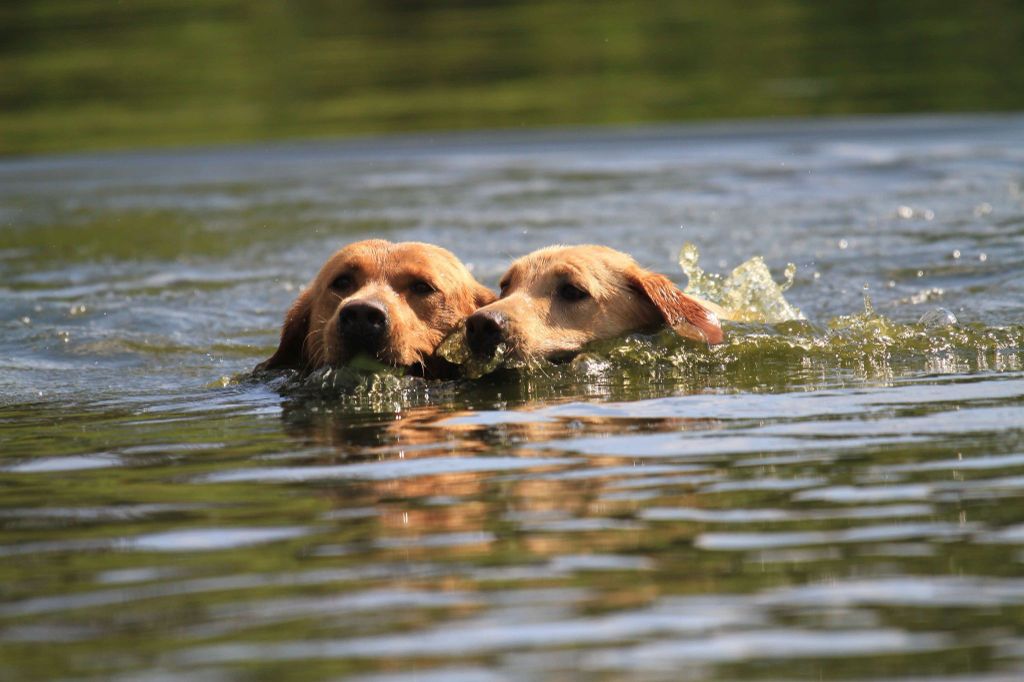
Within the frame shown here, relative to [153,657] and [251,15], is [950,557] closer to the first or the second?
[153,657]

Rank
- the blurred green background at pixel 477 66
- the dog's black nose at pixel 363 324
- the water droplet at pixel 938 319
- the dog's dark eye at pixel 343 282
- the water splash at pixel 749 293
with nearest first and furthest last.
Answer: the dog's black nose at pixel 363 324
the dog's dark eye at pixel 343 282
the water droplet at pixel 938 319
the water splash at pixel 749 293
the blurred green background at pixel 477 66

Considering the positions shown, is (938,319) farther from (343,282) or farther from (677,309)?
(343,282)

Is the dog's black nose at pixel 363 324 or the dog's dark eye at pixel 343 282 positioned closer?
the dog's black nose at pixel 363 324

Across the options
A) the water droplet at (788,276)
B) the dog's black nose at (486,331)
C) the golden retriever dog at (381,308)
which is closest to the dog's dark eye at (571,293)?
the golden retriever dog at (381,308)

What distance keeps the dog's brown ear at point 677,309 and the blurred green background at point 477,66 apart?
11.4 meters

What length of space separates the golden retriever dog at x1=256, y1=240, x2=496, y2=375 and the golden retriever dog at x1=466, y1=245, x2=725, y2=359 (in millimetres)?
306

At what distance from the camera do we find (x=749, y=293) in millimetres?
10172

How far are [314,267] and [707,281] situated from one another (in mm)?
3508

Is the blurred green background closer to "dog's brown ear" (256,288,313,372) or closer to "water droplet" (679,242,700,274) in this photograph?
"water droplet" (679,242,700,274)

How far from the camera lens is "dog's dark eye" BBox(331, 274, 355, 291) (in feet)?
27.0

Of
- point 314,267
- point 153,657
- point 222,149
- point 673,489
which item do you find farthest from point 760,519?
point 222,149

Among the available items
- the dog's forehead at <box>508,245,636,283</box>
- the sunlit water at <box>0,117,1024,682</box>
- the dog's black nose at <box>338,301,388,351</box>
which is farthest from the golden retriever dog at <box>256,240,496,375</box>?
the dog's forehead at <box>508,245,636,283</box>

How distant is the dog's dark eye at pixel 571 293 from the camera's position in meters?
8.38

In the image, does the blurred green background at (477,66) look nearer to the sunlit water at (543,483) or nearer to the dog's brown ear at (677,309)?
the sunlit water at (543,483)
